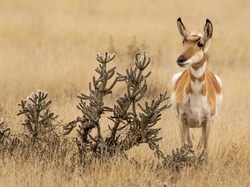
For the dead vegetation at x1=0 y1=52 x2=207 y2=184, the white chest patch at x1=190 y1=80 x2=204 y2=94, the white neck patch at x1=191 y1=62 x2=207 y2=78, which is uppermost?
the white neck patch at x1=191 y1=62 x2=207 y2=78

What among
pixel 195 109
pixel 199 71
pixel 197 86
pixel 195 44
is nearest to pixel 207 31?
pixel 195 44

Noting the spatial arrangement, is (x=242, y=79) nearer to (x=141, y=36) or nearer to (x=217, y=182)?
(x=141, y=36)

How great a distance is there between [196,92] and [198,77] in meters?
0.17

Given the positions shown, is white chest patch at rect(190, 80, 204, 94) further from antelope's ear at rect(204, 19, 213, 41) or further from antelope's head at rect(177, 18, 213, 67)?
antelope's ear at rect(204, 19, 213, 41)

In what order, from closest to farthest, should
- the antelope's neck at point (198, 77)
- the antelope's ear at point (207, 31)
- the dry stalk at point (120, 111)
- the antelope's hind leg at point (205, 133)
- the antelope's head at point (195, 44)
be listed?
the dry stalk at point (120, 111) < the antelope's head at point (195, 44) < the antelope's ear at point (207, 31) < the antelope's neck at point (198, 77) < the antelope's hind leg at point (205, 133)

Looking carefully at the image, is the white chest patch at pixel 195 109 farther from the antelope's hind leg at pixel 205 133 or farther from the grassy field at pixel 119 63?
the grassy field at pixel 119 63

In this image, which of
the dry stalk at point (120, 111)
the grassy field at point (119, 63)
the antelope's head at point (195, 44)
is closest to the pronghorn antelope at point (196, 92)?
the antelope's head at point (195, 44)

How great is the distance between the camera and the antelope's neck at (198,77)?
7.08 m

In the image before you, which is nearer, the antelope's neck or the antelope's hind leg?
the antelope's neck

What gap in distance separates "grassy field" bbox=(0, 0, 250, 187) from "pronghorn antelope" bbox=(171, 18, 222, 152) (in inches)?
17.1

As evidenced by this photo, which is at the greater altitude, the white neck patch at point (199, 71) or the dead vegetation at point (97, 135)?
the white neck patch at point (199, 71)

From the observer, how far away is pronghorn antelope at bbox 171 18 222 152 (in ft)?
22.3

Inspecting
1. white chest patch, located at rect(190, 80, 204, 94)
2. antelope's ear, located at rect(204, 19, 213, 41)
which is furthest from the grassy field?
antelope's ear, located at rect(204, 19, 213, 41)

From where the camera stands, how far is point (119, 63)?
13.1 m
